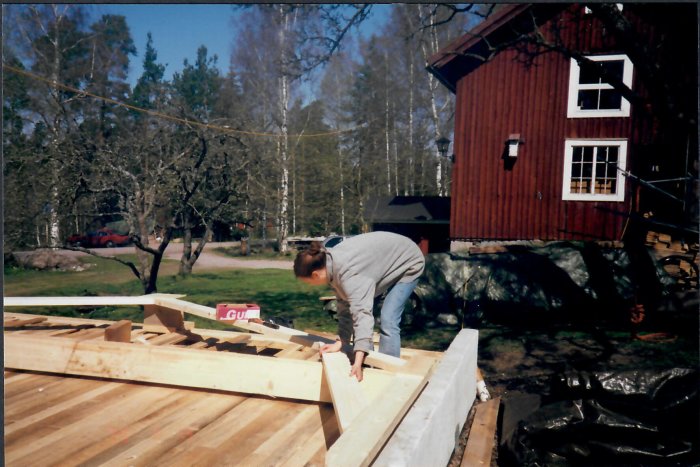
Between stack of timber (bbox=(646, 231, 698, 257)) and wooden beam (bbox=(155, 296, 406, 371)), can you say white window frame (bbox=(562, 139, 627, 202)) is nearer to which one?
stack of timber (bbox=(646, 231, 698, 257))

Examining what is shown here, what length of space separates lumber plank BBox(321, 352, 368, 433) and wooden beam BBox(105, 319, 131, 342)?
5.26 ft

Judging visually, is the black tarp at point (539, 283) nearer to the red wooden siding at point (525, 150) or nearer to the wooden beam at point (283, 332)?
the red wooden siding at point (525, 150)

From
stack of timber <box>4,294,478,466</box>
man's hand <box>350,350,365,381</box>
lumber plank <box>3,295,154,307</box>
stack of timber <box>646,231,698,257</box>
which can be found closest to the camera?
stack of timber <box>4,294,478,466</box>

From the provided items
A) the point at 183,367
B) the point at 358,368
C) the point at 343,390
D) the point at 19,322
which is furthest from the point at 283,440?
the point at 19,322

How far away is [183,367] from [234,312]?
2.60ft

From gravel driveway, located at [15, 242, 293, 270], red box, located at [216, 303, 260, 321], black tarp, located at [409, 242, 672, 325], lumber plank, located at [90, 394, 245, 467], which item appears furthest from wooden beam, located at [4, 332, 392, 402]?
gravel driveway, located at [15, 242, 293, 270]

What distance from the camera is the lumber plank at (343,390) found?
76.9 inches

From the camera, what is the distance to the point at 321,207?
22.5 metres

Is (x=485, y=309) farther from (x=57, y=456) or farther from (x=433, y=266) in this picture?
(x=57, y=456)

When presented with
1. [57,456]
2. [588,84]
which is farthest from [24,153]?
[588,84]

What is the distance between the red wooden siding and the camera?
438 inches

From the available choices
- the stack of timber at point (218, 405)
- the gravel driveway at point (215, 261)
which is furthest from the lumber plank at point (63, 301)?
the gravel driveway at point (215, 261)

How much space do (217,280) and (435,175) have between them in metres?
13.5

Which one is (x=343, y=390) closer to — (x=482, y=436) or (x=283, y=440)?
(x=283, y=440)
